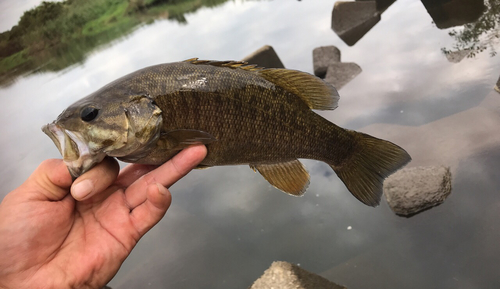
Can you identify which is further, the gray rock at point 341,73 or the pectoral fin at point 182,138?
the gray rock at point 341,73

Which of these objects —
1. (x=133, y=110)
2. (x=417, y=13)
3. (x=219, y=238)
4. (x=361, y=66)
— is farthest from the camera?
(x=417, y=13)

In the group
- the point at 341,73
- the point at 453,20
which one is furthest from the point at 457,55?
the point at 453,20

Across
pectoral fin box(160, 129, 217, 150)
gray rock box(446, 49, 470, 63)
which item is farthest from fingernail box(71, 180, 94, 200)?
gray rock box(446, 49, 470, 63)

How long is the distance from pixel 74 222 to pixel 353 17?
10.0 metres

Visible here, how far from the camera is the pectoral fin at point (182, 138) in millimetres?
1802

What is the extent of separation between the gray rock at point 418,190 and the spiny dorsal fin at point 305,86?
2.35 meters

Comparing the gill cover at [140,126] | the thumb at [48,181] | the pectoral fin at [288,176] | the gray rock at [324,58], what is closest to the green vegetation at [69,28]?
the gray rock at [324,58]

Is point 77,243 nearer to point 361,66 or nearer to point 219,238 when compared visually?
point 219,238

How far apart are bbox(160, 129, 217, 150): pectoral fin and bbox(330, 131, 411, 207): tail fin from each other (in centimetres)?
101

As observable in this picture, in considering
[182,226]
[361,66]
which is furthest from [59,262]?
[361,66]

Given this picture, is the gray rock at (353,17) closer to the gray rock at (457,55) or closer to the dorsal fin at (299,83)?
the gray rock at (457,55)

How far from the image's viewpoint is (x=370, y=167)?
7.09 ft

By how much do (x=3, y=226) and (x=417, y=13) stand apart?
10.6 metres

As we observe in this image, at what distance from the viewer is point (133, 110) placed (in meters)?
1.73
